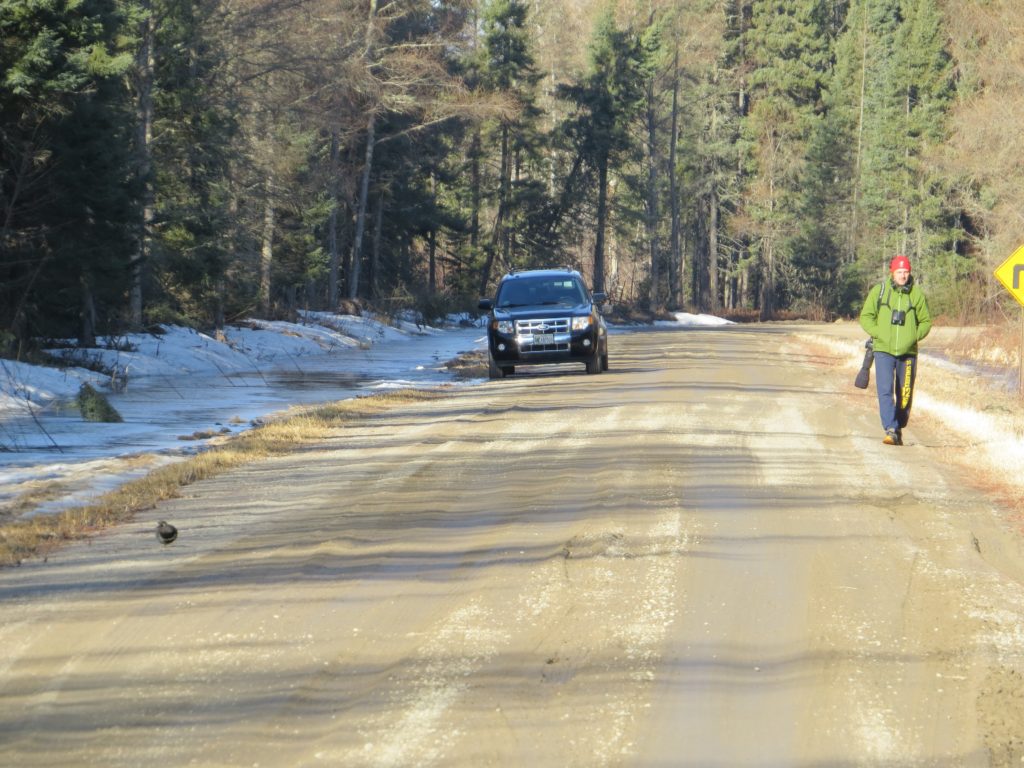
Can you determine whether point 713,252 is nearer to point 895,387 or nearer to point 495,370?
point 495,370

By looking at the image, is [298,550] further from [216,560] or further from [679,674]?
[679,674]

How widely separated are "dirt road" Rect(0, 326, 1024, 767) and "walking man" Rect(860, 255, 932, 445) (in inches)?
62.0

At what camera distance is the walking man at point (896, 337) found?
13656 millimetres

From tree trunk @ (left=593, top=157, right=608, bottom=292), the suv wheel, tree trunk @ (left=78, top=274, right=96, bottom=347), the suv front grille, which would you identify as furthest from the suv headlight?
tree trunk @ (left=593, top=157, right=608, bottom=292)

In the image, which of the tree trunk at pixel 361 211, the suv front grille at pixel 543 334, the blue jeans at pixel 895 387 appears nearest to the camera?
the blue jeans at pixel 895 387

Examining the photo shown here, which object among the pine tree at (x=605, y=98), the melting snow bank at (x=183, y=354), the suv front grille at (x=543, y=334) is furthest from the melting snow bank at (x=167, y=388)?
the pine tree at (x=605, y=98)

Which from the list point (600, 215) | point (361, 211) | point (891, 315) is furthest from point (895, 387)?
point (600, 215)

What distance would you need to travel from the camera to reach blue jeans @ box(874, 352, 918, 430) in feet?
44.8

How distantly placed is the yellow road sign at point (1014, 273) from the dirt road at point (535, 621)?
5.93 meters

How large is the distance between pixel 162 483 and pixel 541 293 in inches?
558

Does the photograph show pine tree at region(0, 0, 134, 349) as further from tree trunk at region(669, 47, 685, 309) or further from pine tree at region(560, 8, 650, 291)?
tree trunk at region(669, 47, 685, 309)

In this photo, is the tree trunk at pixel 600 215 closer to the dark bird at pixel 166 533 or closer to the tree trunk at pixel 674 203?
the tree trunk at pixel 674 203

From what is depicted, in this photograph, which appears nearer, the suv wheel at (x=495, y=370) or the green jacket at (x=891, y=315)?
the green jacket at (x=891, y=315)

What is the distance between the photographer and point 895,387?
13.7 meters
